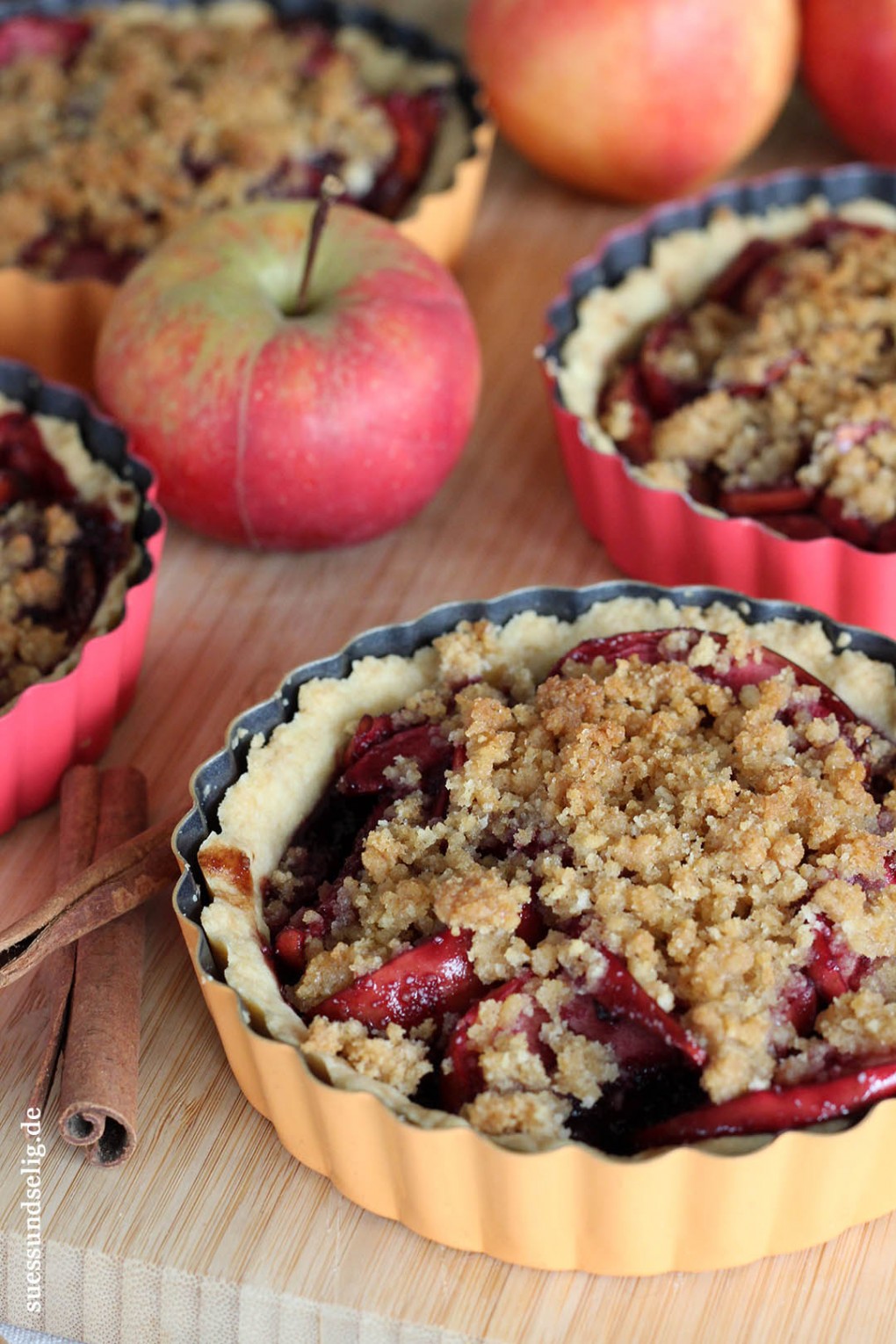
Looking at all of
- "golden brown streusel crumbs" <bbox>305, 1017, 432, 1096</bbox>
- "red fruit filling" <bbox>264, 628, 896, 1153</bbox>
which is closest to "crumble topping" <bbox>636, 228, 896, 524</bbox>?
"red fruit filling" <bbox>264, 628, 896, 1153</bbox>

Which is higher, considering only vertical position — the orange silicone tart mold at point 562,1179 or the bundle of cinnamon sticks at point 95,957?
the orange silicone tart mold at point 562,1179

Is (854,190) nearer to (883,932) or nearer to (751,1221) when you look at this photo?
(883,932)

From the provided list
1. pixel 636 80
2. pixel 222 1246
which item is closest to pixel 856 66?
pixel 636 80

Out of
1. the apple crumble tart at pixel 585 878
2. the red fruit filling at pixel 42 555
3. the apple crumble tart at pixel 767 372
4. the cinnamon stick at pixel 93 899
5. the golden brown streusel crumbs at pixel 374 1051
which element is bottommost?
the cinnamon stick at pixel 93 899

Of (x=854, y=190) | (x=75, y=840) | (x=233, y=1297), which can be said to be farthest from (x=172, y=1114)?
(x=854, y=190)

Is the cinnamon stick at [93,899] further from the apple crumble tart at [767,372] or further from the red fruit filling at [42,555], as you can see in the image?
the apple crumble tart at [767,372]

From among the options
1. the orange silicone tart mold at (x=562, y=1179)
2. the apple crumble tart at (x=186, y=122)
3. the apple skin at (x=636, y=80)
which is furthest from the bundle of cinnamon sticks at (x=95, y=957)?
the apple skin at (x=636, y=80)

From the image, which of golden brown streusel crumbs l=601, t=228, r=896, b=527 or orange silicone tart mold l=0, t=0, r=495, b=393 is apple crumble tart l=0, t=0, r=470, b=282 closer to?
orange silicone tart mold l=0, t=0, r=495, b=393
